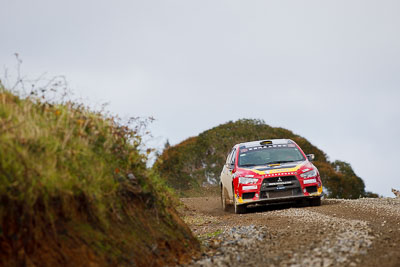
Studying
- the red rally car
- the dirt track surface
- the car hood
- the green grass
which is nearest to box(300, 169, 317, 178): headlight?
the red rally car

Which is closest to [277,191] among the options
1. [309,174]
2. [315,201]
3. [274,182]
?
[274,182]

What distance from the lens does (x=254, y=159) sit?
50.7 ft

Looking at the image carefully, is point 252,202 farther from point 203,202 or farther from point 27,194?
point 27,194

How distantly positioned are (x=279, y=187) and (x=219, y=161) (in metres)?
14.7

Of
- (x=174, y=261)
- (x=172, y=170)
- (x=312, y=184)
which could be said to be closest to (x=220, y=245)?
(x=174, y=261)

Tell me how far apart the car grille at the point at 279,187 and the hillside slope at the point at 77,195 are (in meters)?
5.98

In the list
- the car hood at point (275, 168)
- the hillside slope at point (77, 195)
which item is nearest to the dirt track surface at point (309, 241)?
the hillside slope at point (77, 195)

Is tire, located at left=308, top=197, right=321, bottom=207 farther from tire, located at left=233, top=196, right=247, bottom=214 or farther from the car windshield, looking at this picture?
tire, located at left=233, top=196, right=247, bottom=214

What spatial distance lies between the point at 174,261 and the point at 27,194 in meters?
2.29

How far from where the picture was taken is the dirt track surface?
7195 millimetres

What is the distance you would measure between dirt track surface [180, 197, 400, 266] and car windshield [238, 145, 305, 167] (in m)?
2.47

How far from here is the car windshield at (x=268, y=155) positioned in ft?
50.3

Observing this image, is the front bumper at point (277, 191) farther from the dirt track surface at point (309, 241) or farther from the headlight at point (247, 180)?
the dirt track surface at point (309, 241)

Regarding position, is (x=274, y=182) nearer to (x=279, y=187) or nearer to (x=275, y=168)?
(x=279, y=187)
